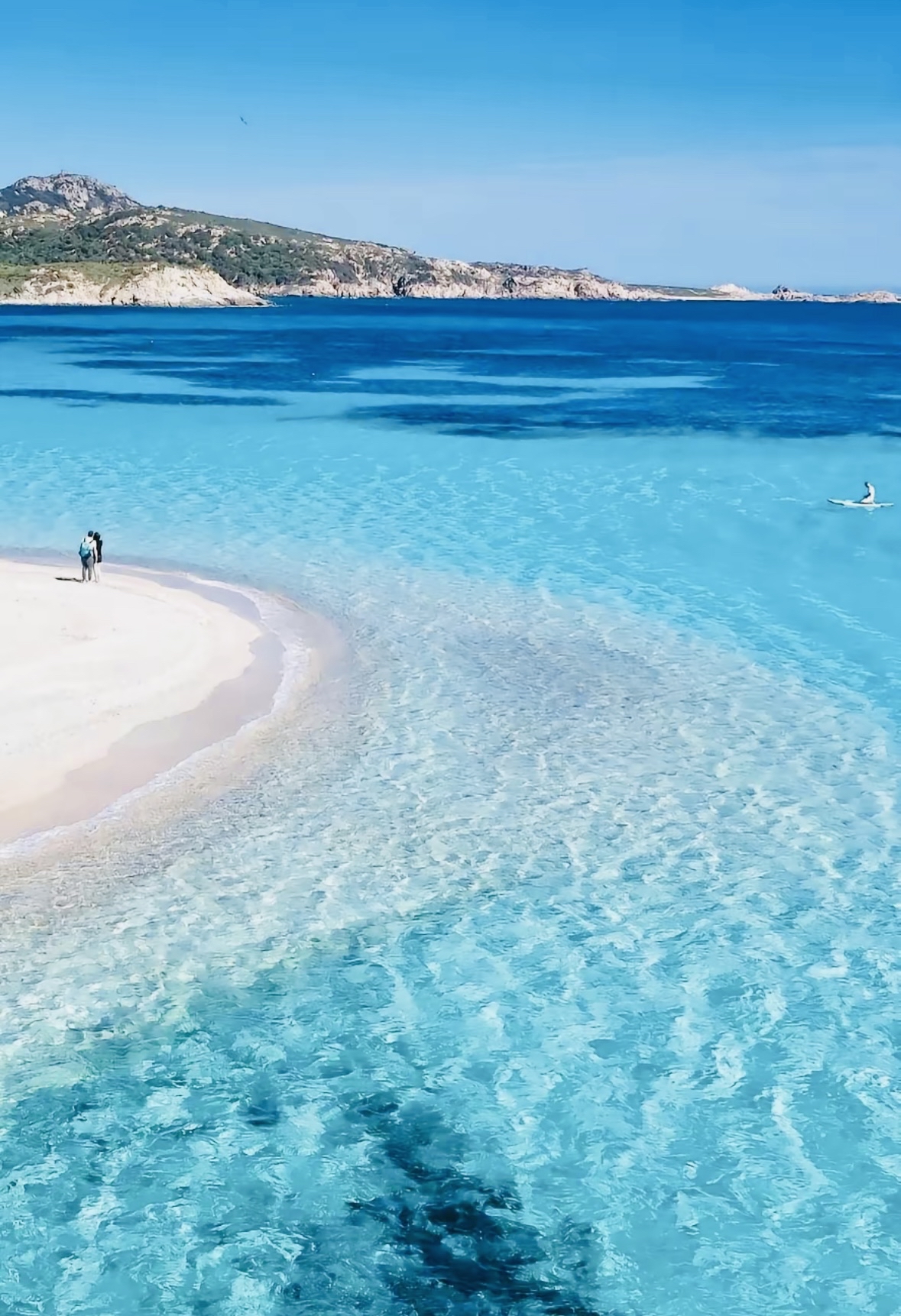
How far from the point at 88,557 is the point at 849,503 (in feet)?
95.0

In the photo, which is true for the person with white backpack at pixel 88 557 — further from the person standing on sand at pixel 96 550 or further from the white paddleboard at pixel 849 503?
the white paddleboard at pixel 849 503

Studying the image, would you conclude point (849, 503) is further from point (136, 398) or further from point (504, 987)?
point (136, 398)

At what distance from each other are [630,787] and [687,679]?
6.36 m

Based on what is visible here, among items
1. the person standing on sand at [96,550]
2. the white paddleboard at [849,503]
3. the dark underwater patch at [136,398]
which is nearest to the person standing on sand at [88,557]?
the person standing on sand at [96,550]

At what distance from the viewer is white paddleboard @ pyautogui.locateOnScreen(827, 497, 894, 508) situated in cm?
4653

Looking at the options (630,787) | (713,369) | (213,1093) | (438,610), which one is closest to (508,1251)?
(213,1093)

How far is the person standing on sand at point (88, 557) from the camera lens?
31188 mm

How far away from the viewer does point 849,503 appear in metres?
47.2

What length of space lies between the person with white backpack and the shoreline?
0.43 m

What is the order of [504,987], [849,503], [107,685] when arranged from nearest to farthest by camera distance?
[504,987] → [107,685] → [849,503]

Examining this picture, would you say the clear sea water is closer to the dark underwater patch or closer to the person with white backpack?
the person with white backpack

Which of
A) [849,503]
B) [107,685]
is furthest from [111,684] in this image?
[849,503]

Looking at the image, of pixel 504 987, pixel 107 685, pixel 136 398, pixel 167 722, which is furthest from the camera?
pixel 136 398

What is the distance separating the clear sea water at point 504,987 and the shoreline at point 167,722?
3.50 feet
